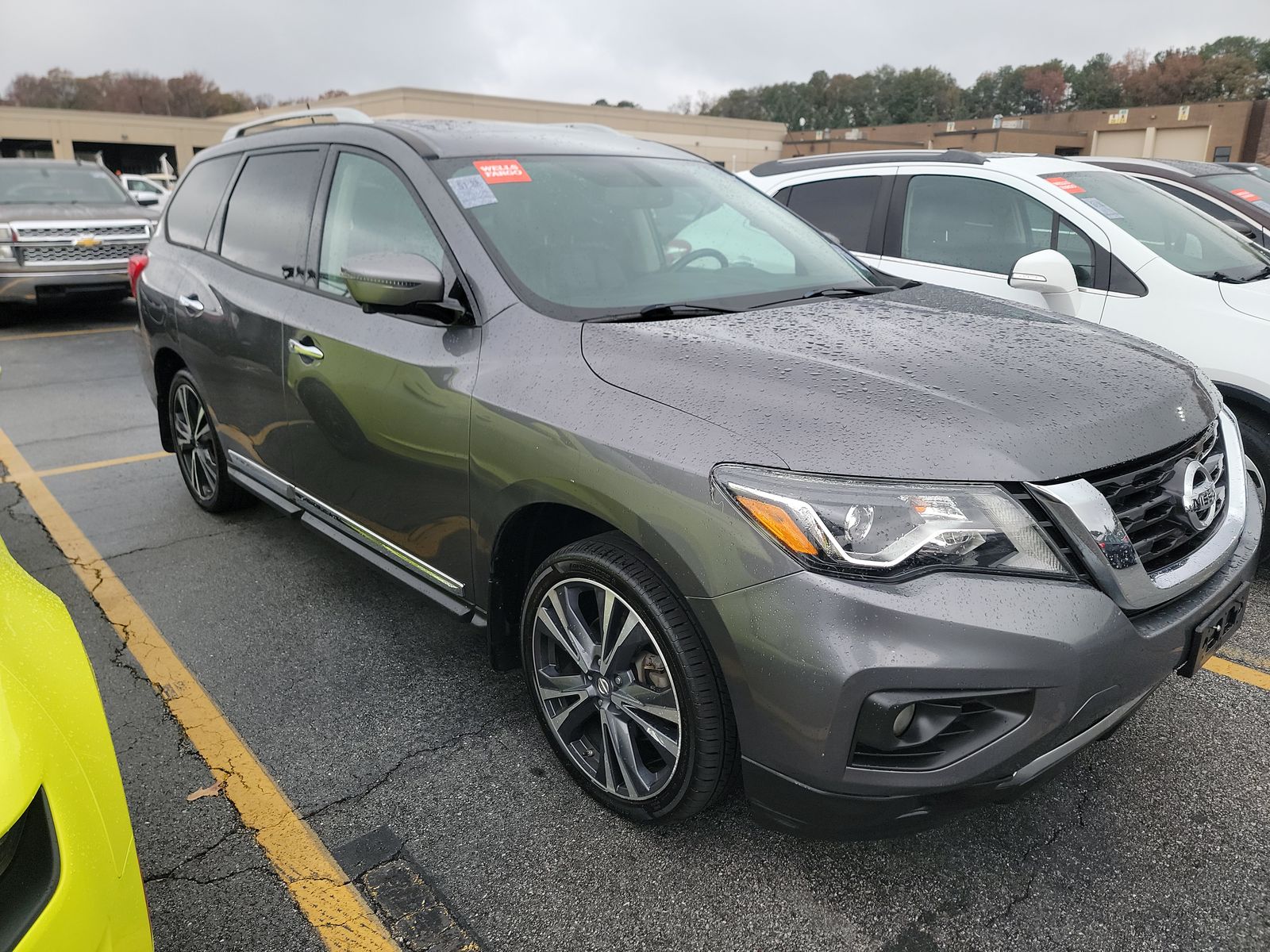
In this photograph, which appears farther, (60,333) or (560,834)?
(60,333)

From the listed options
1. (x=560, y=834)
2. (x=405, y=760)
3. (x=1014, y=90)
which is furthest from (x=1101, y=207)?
(x=1014, y=90)

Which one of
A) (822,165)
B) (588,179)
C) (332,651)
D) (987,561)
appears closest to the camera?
(987,561)

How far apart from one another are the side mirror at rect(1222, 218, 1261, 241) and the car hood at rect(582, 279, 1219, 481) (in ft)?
15.8

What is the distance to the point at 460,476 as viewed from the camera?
2613 millimetres

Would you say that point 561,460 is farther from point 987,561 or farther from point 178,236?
point 178,236

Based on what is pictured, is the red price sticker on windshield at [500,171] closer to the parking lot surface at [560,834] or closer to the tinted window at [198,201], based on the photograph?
the parking lot surface at [560,834]

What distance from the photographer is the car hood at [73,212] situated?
32.9 ft

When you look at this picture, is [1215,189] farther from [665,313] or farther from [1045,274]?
[665,313]

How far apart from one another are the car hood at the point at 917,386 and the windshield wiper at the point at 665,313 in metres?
0.06

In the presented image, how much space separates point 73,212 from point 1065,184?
34.6 ft

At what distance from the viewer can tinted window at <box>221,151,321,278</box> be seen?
11.3ft

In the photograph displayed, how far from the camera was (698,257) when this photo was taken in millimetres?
3025

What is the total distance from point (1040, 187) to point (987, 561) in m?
3.54

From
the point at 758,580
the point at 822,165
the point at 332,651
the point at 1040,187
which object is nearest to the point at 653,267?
the point at 758,580
